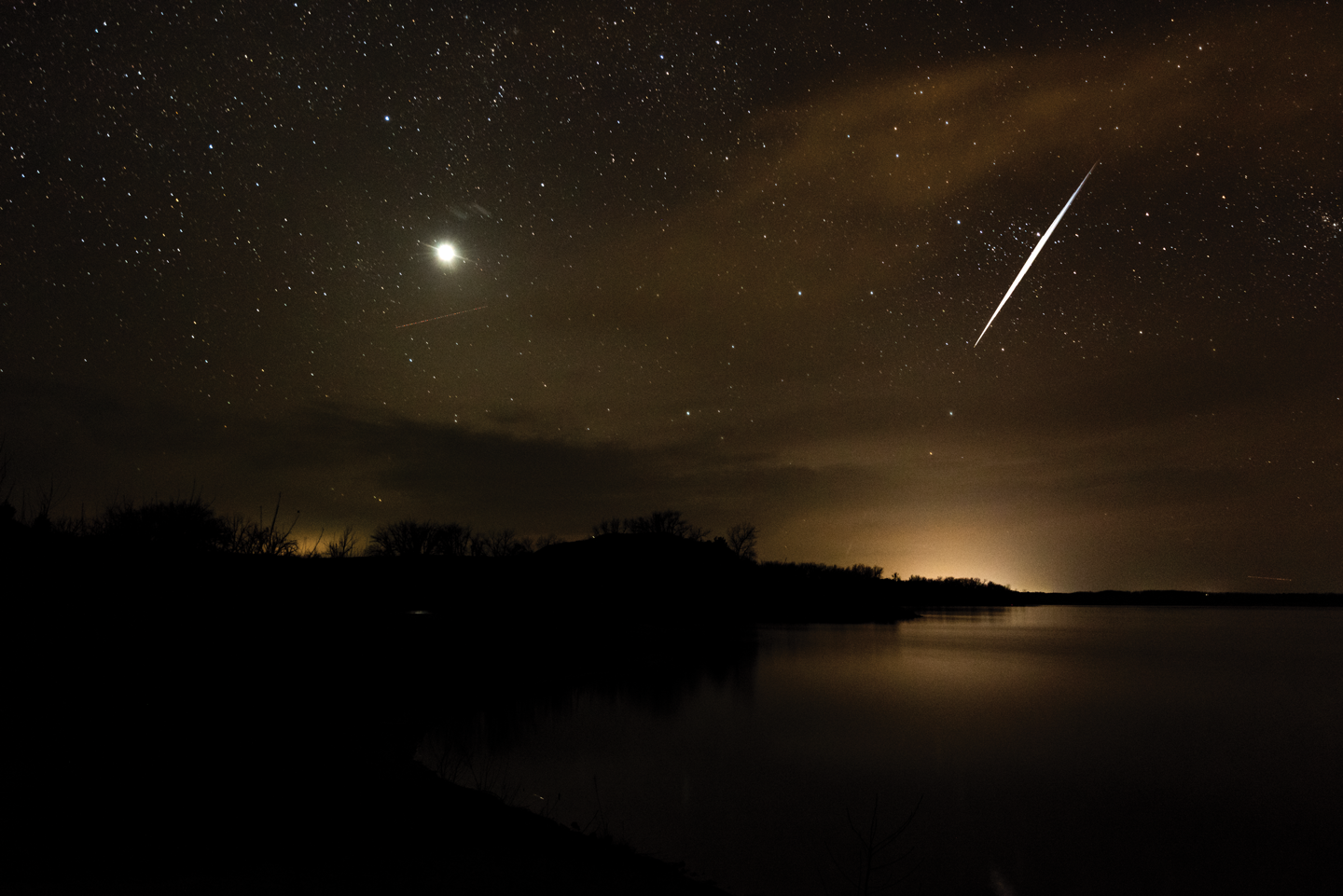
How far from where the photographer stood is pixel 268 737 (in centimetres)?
833

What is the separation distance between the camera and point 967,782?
13055mm

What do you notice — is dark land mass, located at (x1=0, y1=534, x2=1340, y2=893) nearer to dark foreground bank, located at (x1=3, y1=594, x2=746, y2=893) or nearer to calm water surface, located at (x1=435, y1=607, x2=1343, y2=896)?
dark foreground bank, located at (x1=3, y1=594, x2=746, y2=893)

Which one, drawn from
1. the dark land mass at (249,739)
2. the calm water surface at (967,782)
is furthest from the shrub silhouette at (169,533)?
the calm water surface at (967,782)

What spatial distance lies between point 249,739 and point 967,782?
1142 centimetres

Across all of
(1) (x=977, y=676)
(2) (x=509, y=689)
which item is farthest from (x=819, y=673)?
(2) (x=509, y=689)

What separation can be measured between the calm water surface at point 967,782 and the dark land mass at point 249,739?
6.28 ft

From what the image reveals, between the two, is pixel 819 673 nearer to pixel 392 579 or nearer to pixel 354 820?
pixel 392 579

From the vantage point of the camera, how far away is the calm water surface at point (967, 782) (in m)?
8.73

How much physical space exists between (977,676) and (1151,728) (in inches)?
423

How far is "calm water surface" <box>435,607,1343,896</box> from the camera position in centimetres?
873

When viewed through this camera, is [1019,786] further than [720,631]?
No

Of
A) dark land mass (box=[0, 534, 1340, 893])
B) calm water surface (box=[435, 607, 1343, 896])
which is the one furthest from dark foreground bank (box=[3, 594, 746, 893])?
calm water surface (box=[435, 607, 1343, 896])

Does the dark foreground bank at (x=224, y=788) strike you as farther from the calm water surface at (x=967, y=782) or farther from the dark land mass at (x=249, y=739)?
the calm water surface at (x=967, y=782)

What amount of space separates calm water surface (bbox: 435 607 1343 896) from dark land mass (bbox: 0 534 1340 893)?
1.92 metres
